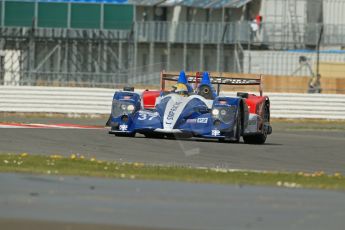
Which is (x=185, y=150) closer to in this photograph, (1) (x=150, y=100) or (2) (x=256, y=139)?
(1) (x=150, y=100)

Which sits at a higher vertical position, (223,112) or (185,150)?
(223,112)

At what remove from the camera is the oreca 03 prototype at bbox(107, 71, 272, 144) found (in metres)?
18.6

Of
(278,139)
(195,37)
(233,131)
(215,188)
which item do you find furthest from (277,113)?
(215,188)

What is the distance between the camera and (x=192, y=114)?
61.6 feet

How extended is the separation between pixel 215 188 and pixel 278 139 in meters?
11.5

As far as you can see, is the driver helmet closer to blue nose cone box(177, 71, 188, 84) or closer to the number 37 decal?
blue nose cone box(177, 71, 188, 84)

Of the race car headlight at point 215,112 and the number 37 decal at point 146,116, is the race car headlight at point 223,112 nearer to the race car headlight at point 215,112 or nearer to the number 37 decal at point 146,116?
the race car headlight at point 215,112

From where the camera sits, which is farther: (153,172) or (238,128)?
(238,128)

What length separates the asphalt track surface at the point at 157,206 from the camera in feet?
27.8

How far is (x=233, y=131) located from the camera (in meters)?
18.9

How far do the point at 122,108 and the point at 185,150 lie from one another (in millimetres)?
2682

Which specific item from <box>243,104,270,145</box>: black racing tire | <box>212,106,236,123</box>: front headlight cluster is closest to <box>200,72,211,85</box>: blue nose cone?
<box>212,106,236,123</box>: front headlight cluster

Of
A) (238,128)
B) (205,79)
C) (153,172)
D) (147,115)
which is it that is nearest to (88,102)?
(205,79)

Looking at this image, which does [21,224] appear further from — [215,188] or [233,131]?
[233,131]
